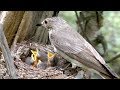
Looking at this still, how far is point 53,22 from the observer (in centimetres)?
436

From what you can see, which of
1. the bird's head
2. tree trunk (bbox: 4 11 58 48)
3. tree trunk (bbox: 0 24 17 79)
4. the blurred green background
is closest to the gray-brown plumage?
the bird's head

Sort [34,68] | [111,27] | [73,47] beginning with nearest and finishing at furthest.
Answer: [34,68], [73,47], [111,27]

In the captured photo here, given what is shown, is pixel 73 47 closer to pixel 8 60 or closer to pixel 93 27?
pixel 93 27

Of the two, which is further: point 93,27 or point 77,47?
point 93,27

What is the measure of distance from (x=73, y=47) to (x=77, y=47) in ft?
0.11

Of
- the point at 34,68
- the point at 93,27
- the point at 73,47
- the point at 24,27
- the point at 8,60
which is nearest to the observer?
the point at 8,60

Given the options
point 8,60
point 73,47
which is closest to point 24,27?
point 73,47

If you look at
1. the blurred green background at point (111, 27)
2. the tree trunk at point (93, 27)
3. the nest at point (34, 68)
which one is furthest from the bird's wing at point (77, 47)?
the blurred green background at point (111, 27)

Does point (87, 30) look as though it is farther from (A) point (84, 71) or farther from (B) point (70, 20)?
(B) point (70, 20)

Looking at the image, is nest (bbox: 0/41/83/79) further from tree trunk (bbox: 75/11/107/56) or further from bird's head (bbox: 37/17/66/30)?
tree trunk (bbox: 75/11/107/56)

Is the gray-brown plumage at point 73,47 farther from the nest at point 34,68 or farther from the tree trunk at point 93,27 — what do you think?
the tree trunk at point 93,27

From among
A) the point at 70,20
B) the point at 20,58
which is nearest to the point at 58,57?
the point at 20,58
